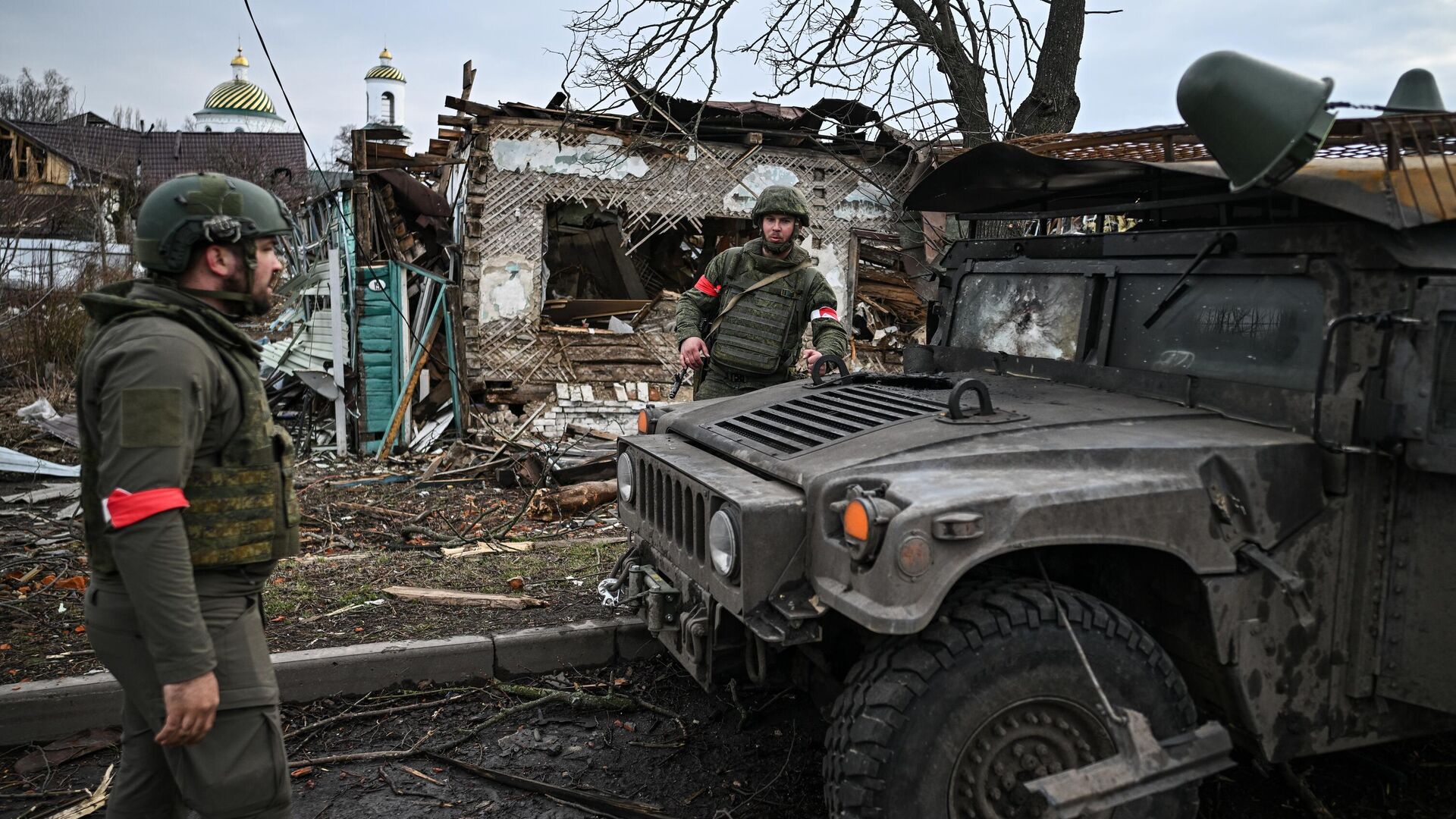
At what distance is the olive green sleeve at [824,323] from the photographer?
488cm

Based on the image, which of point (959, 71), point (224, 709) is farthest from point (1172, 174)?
point (959, 71)

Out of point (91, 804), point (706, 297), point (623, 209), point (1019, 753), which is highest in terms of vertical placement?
point (623, 209)

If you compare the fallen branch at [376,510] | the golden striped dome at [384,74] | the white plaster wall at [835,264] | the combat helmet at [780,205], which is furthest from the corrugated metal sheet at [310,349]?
the golden striped dome at [384,74]

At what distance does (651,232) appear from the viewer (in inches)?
421

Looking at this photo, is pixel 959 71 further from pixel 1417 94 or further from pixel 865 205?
pixel 1417 94

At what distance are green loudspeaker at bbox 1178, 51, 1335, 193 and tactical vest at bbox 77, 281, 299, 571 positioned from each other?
241cm

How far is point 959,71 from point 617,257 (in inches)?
205

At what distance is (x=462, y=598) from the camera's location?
5.02 metres

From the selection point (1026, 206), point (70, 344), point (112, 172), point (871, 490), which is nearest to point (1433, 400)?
point (871, 490)

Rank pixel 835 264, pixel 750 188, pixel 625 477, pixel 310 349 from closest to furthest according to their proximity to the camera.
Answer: pixel 625 477 → pixel 750 188 → pixel 310 349 → pixel 835 264

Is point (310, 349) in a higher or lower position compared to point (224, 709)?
higher

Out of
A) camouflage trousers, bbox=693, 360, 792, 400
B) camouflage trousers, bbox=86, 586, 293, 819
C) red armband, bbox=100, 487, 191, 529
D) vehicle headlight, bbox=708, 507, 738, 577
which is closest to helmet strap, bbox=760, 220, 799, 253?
camouflage trousers, bbox=693, 360, 792, 400

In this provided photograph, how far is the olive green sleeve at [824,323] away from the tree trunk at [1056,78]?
3.50 m

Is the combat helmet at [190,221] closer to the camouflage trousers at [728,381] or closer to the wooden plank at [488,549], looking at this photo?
the camouflage trousers at [728,381]
